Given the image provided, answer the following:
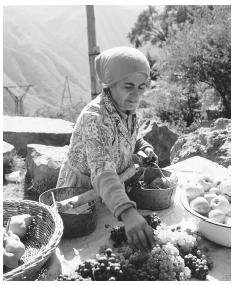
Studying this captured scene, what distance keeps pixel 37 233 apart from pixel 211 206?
924 mm

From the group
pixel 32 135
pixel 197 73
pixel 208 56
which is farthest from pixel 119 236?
pixel 197 73

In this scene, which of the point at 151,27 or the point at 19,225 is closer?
the point at 19,225

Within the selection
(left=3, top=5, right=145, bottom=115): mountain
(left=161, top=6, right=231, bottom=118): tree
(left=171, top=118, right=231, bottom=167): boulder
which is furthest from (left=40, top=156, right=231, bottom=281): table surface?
(left=3, top=5, right=145, bottom=115): mountain

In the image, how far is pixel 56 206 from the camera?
1966mm

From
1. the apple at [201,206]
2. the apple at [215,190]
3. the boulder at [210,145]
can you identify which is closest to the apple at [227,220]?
the apple at [201,206]

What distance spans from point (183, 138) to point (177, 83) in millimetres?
4474

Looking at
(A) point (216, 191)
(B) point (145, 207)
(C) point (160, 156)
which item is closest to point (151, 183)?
(B) point (145, 207)

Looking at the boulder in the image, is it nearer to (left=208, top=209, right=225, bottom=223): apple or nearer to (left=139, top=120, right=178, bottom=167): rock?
(left=139, top=120, right=178, bottom=167): rock

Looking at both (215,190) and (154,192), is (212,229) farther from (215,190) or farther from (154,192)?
(154,192)

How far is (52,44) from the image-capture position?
37.4 metres

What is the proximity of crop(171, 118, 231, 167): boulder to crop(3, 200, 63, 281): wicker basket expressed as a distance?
223 centimetres

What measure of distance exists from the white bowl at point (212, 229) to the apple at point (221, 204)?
0.32ft

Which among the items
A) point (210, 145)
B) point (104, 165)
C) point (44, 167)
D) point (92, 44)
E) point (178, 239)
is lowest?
→ point (44, 167)

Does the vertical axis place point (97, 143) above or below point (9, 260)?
above
